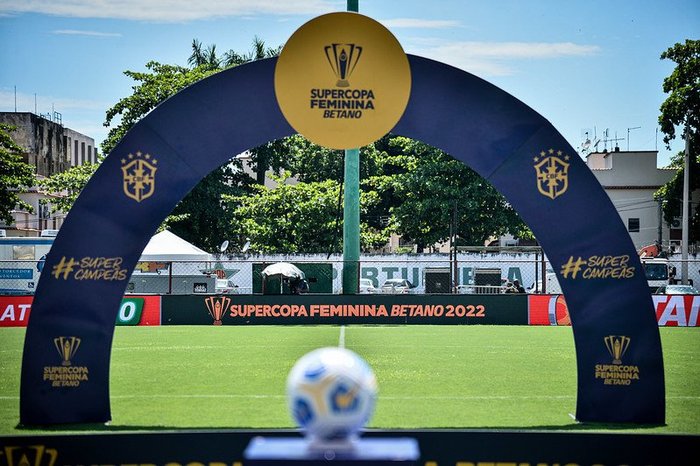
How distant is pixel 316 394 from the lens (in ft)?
9.86

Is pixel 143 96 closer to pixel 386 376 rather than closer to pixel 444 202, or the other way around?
pixel 444 202

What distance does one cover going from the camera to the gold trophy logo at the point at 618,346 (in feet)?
31.6

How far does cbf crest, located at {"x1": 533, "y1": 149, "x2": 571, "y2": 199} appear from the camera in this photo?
9.77 meters

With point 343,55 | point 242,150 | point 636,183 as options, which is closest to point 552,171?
point 343,55

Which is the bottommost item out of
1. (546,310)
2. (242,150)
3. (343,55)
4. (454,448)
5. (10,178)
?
(546,310)

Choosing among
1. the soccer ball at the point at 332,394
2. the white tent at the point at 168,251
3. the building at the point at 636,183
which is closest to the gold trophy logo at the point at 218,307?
the white tent at the point at 168,251

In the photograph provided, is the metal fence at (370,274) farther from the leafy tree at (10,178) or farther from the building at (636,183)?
the building at (636,183)

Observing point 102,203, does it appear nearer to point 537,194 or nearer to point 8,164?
point 537,194

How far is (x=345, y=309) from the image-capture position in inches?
970

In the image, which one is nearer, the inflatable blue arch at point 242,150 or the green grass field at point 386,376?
the inflatable blue arch at point 242,150

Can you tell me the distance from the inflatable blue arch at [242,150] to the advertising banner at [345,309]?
1506 centimetres

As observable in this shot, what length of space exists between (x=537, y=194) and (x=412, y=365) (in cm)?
636

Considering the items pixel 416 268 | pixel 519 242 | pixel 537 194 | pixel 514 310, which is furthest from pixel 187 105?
pixel 519 242

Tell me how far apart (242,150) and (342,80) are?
1.28 m
